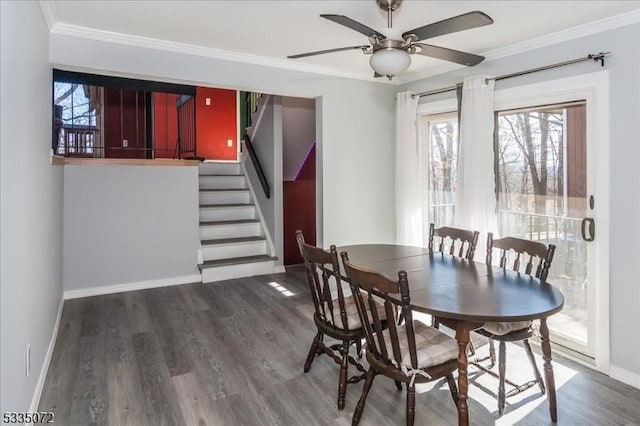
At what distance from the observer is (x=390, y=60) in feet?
7.23

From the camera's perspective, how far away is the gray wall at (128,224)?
4441 millimetres

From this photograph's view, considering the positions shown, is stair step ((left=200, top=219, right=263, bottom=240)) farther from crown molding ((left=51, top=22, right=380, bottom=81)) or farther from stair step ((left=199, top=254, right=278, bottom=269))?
crown molding ((left=51, top=22, right=380, bottom=81))

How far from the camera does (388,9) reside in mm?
2398

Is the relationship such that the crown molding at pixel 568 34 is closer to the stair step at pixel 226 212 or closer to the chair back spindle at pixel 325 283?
the chair back spindle at pixel 325 283

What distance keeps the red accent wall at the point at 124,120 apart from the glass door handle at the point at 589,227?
6530mm

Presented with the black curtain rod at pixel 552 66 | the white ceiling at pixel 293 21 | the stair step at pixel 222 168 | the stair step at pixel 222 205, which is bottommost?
the stair step at pixel 222 205

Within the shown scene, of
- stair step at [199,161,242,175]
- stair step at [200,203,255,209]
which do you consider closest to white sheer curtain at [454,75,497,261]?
stair step at [200,203,255,209]

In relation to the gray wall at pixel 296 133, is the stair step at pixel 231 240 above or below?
below

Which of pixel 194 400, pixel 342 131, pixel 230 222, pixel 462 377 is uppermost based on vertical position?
pixel 342 131

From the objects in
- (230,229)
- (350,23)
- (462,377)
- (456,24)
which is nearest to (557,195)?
(456,24)

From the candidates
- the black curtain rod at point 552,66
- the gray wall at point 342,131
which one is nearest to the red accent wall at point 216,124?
the gray wall at point 342,131

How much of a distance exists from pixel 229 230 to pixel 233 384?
3312 millimetres

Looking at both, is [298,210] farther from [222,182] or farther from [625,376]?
[625,376]

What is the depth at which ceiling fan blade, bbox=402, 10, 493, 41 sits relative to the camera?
189 cm
